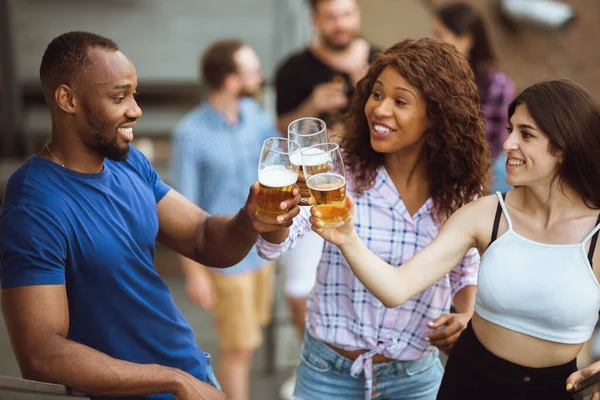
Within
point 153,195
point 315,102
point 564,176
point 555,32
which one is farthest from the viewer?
point 555,32

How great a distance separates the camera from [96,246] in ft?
6.42

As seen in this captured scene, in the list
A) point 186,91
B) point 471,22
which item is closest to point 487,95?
point 471,22

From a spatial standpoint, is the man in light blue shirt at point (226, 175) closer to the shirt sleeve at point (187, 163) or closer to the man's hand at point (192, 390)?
the shirt sleeve at point (187, 163)

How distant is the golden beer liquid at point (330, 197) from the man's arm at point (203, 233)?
31 cm

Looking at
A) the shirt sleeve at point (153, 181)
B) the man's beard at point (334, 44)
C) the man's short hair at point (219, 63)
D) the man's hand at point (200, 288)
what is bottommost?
the man's hand at point (200, 288)

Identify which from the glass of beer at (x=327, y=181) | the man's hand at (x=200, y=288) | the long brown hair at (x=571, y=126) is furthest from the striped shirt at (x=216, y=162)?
the long brown hair at (x=571, y=126)

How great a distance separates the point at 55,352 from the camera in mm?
1821

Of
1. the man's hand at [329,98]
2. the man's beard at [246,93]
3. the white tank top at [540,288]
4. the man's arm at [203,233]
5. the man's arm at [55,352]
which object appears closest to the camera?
the man's arm at [55,352]

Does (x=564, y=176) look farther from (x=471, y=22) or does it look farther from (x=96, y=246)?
(x=471, y=22)

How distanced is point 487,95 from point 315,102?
2.83 ft

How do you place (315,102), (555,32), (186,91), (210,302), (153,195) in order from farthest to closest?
(186,91) → (555,32) → (210,302) → (315,102) → (153,195)

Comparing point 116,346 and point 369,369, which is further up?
point 116,346

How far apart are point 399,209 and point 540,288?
1.59ft

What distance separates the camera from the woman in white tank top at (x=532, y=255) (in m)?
2.04
